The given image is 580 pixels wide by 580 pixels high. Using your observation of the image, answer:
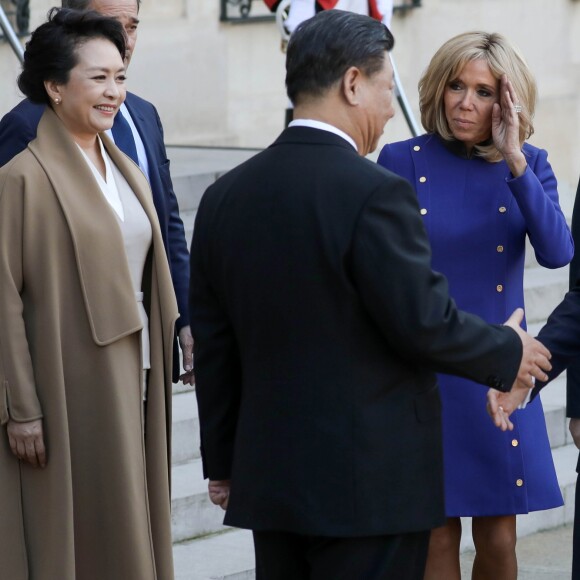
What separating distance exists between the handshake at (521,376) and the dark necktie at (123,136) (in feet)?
4.29

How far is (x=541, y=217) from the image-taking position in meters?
3.82

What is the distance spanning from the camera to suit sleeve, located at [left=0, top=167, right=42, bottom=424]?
3652 mm

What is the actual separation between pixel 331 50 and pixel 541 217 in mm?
1088

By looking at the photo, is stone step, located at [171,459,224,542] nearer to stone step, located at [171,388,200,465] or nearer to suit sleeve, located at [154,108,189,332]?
stone step, located at [171,388,200,465]

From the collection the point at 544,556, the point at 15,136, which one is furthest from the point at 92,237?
the point at 544,556

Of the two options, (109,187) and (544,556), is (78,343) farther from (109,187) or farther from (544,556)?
(544,556)

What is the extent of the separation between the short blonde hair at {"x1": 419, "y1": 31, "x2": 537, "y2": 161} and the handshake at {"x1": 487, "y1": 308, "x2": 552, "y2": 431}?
0.69 meters

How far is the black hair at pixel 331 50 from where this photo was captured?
9.64ft

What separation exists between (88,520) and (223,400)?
0.89m

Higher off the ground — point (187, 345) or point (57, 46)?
point (57, 46)

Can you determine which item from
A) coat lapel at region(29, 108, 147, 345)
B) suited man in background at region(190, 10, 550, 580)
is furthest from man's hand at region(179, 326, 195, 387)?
suited man in background at region(190, 10, 550, 580)

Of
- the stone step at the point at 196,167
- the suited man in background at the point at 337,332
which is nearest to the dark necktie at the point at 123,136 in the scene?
the suited man in background at the point at 337,332

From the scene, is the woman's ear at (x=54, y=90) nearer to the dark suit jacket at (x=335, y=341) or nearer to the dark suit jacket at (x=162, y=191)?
the dark suit jacket at (x=162, y=191)

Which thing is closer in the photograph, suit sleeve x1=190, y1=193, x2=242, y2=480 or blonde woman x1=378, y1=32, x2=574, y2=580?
→ suit sleeve x1=190, y1=193, x2=242, y2=480
